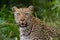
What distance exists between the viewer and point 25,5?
15.8m

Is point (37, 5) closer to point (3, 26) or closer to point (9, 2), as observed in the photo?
point (9, 2)

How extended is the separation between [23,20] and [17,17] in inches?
9.9

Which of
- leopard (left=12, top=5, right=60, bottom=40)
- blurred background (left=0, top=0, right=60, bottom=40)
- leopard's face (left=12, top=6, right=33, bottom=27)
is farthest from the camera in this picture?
blurred background (left=0, top=0, right=60, bottom=40)

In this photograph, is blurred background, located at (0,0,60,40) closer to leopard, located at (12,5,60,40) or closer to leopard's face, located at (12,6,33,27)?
leopard, located at (12,5,60,40)

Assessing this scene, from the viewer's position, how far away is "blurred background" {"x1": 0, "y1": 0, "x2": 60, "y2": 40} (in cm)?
1305

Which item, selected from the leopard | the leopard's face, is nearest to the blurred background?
the leopard

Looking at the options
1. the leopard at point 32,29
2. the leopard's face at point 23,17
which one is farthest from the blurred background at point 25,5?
the leopard's face at point 23,17

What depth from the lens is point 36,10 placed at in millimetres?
15992

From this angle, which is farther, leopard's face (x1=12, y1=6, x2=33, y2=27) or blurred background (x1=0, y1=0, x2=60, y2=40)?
blurred background (x1=0, y1=0, x2=60, y2=40)

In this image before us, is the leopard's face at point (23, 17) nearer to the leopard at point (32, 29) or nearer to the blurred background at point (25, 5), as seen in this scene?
the leopard at point (32, 29)

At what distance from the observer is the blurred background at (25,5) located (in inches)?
514

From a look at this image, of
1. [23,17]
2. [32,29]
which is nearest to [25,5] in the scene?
[32,29]

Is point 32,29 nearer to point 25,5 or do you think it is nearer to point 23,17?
point 23,17

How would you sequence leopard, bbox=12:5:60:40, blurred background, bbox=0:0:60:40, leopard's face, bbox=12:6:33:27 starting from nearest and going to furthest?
leopard's face, bbox=12:6:33:27 < leopard, bbox=12:5:60:40 < blurred background, bbox=0:0:60:40
